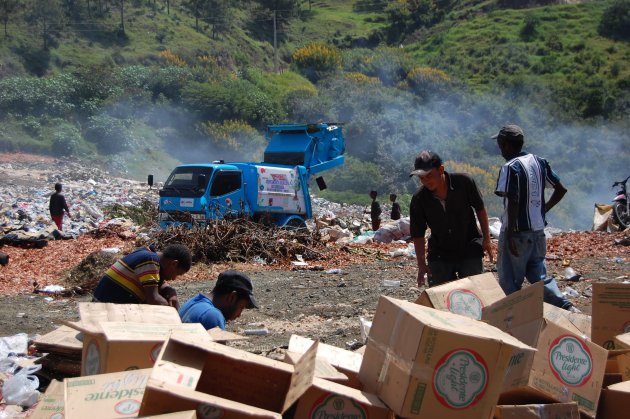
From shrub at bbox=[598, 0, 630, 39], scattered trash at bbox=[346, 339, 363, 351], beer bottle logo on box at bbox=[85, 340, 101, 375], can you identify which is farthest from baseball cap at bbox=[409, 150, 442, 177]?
shrub at bbox=[598, 0, 630, 39]

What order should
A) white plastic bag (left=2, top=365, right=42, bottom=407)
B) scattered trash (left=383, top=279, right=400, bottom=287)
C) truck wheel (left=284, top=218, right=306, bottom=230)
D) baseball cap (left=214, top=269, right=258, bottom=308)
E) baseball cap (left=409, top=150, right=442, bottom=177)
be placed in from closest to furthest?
1. white plastic bag (left=2, top=365, right=42, bottom=407)
2. baseball cap (left=214, top=269, right=258, bottom=308)
3. baseball cap (left=409, top=150, right=442, bottom=177)
4. scattered trash (left=383, top=279, right=400, bottom=287)
5. truck wheel (left=284, top=218, right=306, bottom=230)

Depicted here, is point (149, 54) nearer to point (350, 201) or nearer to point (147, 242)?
point (350, 201)

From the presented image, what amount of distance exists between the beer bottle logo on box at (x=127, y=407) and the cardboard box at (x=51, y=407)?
0.33 m

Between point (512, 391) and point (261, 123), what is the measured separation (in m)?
37.5

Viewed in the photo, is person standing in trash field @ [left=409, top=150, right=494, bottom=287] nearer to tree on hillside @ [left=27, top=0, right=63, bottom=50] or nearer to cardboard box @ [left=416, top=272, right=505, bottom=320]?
cardboard box @ [left=416, top=272, right=505, bottom=320]

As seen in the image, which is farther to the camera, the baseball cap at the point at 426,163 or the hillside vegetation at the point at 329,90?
the hillside vegetation at the point at 329,90

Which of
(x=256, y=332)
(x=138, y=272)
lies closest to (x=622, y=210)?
(x=256, y=332)

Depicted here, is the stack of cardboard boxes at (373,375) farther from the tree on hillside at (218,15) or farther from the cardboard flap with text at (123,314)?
the tree on hillside at (218,15)

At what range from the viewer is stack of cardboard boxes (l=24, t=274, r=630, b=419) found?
123 inches

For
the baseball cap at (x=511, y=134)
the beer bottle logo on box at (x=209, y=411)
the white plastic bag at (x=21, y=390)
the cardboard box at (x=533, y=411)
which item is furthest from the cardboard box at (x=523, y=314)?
the white plastic bag at (x=21, y=390)

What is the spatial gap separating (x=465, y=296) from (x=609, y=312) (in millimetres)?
849

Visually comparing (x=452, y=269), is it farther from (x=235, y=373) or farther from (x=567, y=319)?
(x=235, y=373)

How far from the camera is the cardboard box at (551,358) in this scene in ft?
11.9

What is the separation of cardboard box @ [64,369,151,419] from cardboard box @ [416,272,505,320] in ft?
5.75
